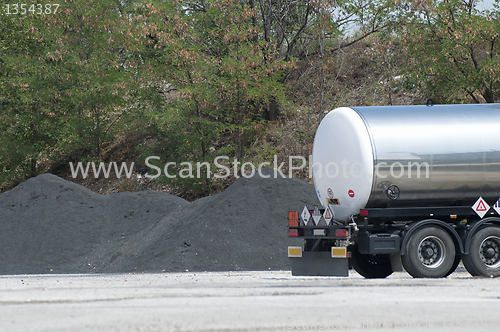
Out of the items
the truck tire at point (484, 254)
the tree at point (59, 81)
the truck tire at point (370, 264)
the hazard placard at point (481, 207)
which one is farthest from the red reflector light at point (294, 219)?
the tree at point (59, 81)

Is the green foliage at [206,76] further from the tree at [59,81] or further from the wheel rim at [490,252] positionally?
the wheel rim at [490,252]

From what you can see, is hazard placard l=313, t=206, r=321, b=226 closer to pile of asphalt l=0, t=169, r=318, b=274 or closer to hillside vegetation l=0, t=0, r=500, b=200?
pile of asphalt l=0, t=169, r=318, b=274

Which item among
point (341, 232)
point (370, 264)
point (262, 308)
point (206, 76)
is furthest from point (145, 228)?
point (262, 308)

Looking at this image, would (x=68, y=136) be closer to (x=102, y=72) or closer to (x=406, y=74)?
(x=102, y=72)

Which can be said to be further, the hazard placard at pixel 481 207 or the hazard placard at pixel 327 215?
the hazard placard at pixel 327 215

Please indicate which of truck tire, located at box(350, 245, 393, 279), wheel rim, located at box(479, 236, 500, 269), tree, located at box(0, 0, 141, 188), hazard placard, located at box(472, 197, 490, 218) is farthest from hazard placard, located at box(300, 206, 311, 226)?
tree, located at box(0, 0, 141, 188)

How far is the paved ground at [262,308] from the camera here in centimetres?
472

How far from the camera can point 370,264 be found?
10.7m

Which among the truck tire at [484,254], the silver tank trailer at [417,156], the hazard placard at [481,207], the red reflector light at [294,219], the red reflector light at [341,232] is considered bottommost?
the truck tire at [484,254]

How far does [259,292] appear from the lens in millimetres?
7137

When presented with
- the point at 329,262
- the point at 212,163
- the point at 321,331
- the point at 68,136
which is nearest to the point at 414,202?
the point at 329,262

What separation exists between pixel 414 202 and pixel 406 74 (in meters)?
13.8

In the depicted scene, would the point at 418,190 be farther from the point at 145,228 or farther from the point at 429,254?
the point at 145,228

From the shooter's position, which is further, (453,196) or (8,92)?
(8,92)
